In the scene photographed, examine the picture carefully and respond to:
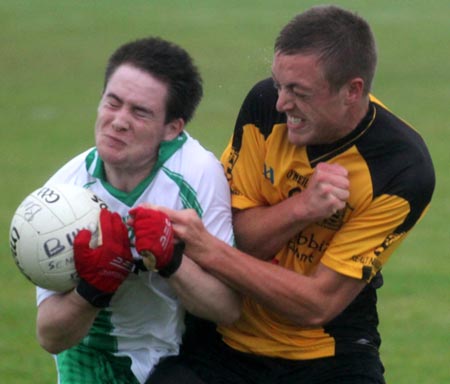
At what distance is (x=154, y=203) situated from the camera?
601 cm

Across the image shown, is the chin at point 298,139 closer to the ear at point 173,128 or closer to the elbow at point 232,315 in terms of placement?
the ear at point 173,128

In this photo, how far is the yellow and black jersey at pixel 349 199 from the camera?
6.12 m

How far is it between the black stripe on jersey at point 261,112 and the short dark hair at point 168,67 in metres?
0.37

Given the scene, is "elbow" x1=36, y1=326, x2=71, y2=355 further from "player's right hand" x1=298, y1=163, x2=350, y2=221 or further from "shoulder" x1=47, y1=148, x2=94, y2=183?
"player's right hand" x1=298, y1=163, x2=350, y2=221

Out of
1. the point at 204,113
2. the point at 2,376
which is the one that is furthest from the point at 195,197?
the point at 204,113

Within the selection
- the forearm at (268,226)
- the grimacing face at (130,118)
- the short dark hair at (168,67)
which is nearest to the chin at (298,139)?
the forearm at (268,226)

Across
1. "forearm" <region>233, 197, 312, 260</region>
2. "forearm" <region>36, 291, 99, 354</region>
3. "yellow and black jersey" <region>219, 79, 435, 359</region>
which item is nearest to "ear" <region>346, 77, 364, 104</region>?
"yellow and black jersey" <region>219, 79, 435, 359</region>

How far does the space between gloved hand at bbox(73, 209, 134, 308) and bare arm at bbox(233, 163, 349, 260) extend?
2.42ft

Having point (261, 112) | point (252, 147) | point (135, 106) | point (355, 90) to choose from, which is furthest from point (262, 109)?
point (135, 106)

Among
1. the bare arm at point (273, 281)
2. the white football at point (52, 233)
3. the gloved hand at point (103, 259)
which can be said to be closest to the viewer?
the gloved hand at point (103, 259)

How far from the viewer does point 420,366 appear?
31.0ft

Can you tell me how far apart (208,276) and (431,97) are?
15107mm

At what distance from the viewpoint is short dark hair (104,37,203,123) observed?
602 cm

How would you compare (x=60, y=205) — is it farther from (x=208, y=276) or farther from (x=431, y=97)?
(x=431, y=97)
